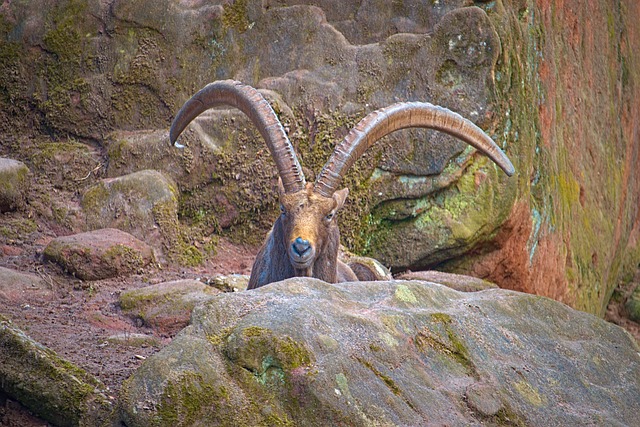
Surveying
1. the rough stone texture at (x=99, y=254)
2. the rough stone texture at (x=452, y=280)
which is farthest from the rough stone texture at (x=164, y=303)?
the rough stone texture at (x=452, y=280)

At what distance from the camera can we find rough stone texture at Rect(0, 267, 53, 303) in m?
7.21

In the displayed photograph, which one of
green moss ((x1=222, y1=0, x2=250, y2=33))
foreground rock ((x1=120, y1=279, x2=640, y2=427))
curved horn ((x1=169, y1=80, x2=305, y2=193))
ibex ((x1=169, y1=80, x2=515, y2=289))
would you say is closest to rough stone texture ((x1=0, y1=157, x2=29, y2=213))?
curved horn ((x1=169, y1=80, x2=305, y2=193))

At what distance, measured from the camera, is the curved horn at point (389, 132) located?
720 centimetres

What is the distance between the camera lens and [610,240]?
44.4ft

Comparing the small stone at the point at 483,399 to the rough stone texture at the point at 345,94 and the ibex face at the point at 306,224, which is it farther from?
the rough stone texture at the point at 345,94

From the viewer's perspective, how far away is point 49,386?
4203 mm

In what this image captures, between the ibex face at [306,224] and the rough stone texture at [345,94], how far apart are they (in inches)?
109

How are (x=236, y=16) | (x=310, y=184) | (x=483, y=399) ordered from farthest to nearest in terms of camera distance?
(x=236, y=16) → (x=310, y=184) → (x=483, y=399)

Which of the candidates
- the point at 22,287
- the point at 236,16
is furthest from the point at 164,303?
the point at 236,16

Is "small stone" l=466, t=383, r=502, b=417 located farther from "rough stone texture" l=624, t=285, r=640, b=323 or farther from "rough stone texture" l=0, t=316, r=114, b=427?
"rough stone texture" l=624, t=285, r=640, b=323

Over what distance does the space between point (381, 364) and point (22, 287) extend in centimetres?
420

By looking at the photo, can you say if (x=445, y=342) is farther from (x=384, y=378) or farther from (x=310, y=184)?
(x=310, y=184)

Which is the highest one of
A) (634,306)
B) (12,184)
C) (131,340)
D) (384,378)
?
(384,378)

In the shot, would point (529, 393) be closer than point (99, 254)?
Yes
